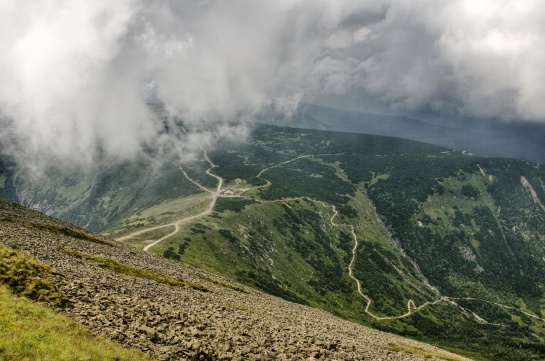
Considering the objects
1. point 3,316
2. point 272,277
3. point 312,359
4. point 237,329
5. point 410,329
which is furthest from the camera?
point 410,329

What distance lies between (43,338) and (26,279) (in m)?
11.1

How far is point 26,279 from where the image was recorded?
29.6 meters

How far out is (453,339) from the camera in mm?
185000

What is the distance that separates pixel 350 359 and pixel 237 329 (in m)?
13.0

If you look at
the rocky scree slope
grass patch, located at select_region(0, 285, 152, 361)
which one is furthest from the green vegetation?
the rocky scree slope

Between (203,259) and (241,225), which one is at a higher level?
(241,225)

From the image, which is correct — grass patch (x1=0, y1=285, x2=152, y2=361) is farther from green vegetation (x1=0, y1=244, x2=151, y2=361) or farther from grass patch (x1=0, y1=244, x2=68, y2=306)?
grass patch (x1=0, y1=244, x2=68, y2=306)

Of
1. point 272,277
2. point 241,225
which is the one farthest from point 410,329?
point 241,225

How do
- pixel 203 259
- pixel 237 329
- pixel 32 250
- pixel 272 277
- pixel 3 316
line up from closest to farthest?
A: pixel 3 316
pixel 237 329
pixel 32 250
pixel 203 259
pixel 272 277

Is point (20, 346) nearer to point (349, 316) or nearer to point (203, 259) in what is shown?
point (203, 259)

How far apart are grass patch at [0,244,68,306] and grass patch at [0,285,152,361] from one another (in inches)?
50.1

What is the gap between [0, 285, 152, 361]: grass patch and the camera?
1925 cm

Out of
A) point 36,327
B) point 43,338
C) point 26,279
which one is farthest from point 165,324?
point 26,279

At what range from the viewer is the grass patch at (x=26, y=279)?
27984 millimetres
